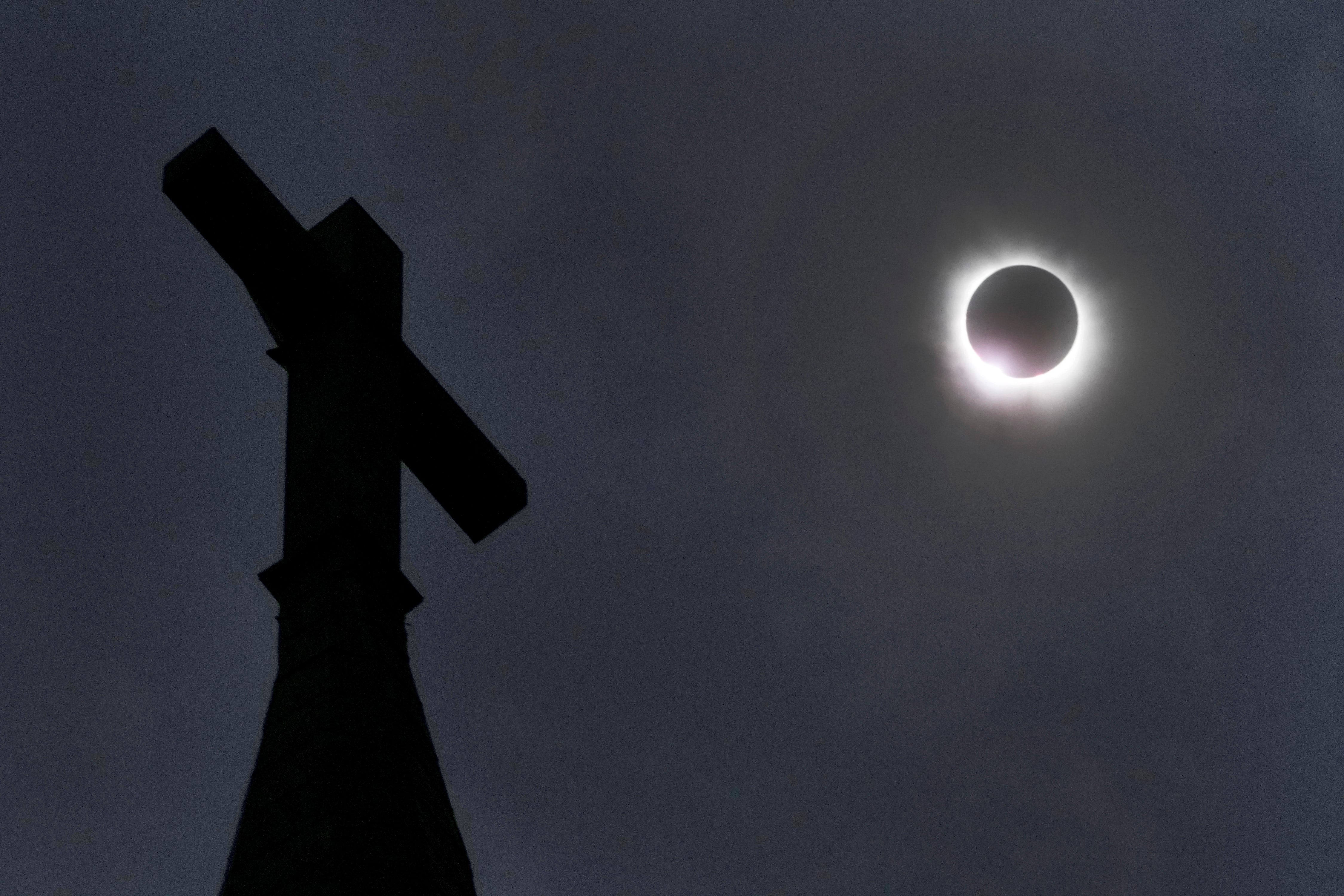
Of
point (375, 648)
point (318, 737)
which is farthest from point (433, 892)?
point (375, 648)

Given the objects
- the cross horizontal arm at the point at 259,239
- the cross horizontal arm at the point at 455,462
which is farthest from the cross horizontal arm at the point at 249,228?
the cross horizontal arm at the point at 455,462

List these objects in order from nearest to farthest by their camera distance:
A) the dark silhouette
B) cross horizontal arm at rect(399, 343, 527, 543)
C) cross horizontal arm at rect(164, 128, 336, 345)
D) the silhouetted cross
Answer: the dark silhouette → the silhouetted cross → cross horizontal arm at rect(164, 128, 336, 345) → cross horizontal arm at rect(399, 343, 527, 543)

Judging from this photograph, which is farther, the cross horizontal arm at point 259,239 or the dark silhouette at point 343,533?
the cross horizontal arm at point 259,239

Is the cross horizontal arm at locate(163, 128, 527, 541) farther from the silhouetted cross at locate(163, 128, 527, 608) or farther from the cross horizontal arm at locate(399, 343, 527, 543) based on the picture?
the cross horizontal arm at locate(399, 343, 527, 543)

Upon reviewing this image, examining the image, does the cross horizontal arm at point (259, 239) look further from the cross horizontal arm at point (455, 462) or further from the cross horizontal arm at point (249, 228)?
the cross horizontal arm at point (455, 462)

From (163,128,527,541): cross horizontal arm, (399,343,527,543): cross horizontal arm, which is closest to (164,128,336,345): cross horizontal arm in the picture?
(163,128,527,541): cross horizontal arm

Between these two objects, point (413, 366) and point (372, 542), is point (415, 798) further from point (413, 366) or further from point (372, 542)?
point (413, 366)

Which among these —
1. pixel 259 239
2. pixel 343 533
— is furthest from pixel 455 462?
pixel 343 533

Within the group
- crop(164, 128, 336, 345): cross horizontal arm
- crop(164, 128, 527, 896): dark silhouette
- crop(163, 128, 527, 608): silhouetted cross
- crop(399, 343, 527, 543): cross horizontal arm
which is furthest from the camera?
crop(399, 343, 527, 543): cross horizontal arm

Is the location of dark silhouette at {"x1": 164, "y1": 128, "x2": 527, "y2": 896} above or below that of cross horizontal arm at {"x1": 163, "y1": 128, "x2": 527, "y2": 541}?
below
